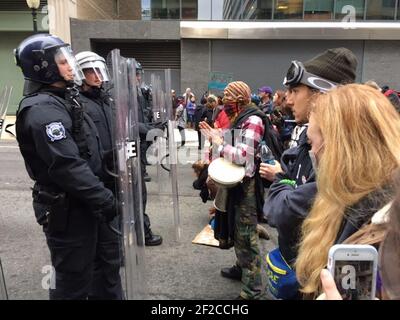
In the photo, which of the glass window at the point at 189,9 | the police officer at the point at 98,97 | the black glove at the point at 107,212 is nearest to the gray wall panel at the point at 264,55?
the glass window at the point at 189,9

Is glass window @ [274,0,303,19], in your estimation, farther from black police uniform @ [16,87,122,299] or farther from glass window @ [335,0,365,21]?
black police uniform @ [16,87,122,299]

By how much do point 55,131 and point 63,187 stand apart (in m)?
0.33

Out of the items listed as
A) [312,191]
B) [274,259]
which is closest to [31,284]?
[274,259]

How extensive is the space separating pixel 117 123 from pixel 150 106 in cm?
462

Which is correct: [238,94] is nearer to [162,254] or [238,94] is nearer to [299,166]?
[299,166]

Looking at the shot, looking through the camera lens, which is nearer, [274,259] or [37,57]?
[274,259]

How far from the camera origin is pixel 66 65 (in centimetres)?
248

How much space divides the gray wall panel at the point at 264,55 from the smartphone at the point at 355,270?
17.8m

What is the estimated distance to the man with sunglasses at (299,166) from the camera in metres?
1.73

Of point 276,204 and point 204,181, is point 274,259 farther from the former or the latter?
point 204,181

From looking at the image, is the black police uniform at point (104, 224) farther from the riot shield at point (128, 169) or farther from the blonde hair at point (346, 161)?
the blonde hair at point (346, 161)

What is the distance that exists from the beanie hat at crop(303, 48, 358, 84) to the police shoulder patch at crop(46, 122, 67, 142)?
1398 millimetres

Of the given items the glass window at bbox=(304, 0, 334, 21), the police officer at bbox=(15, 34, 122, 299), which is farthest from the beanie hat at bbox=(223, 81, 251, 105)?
the glass window at bbox=(304, 0, 334, 21)
